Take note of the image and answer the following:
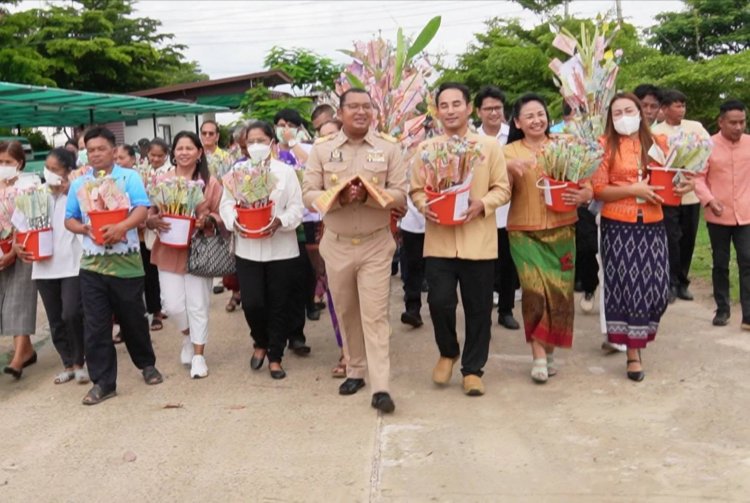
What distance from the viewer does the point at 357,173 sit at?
467cm

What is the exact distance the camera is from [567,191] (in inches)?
186

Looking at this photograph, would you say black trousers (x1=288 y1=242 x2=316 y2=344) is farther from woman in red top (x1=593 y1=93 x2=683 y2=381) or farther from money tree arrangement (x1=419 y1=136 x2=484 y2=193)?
woman in red top (x1=593 y1=93 x2=683 y2=381)

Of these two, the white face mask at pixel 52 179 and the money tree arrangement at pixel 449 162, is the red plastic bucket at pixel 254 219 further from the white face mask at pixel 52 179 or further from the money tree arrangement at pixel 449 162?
the white face mask at pixel 52 179

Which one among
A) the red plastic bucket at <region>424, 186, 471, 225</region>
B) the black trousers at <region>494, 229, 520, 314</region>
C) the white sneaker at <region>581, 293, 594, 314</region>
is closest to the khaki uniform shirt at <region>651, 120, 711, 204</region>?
the white sneaker at <region>581, 293, 594, 314</region>

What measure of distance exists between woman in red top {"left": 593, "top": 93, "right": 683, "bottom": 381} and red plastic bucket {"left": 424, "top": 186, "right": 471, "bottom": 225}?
1080 mm

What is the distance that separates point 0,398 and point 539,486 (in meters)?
3.89

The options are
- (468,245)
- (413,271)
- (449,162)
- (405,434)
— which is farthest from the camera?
(413,271)

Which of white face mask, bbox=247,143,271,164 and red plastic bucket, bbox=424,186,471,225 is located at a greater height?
white face mask, bbox=247,143,271,164

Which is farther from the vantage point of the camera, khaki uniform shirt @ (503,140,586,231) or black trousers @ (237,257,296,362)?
black trousers @ (237,257,296,362)

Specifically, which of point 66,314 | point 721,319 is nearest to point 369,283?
point 66,314

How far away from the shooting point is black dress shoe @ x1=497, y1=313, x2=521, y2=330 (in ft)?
21.1

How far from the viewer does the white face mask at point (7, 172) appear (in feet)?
18.1

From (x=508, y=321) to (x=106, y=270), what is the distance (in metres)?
3.24

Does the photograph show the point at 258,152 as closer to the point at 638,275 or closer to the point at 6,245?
the point at 6,245
